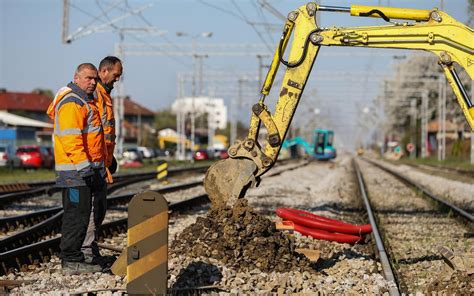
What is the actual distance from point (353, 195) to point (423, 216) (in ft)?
22.3

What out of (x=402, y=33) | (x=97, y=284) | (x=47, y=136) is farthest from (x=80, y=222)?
(x=47, y=136)

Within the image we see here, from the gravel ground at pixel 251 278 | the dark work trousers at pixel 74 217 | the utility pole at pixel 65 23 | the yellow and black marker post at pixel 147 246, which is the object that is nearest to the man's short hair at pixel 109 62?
the dark work trousers at pixel 74 217

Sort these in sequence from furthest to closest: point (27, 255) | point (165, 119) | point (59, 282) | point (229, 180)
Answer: point (165, 119) < point (229, 180) < point (27, 255) < point (59, 282)

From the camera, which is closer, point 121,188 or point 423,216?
point 423,216

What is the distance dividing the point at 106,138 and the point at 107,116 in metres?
0.23

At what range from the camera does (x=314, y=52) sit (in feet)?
33.7

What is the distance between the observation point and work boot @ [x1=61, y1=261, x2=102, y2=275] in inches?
310

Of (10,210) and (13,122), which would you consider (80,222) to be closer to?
(10,210)

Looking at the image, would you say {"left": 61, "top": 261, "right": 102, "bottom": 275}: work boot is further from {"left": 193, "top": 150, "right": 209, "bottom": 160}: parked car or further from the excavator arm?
{"left": 193, "top": 150, "right": 209, "bottom": 160}: parked car

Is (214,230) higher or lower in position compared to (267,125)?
lower

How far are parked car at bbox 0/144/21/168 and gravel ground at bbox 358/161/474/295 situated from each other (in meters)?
26.8

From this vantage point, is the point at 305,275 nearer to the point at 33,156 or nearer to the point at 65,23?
the point at 65,23

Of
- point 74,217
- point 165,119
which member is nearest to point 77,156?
point 74,217

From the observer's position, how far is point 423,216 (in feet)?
54.5
